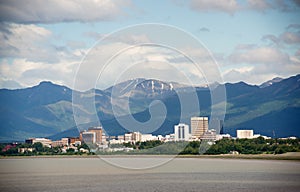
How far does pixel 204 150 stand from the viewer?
200ft

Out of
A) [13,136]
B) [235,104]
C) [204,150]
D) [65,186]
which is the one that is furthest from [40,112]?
[65,186]

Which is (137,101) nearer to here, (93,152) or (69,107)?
(69,107)

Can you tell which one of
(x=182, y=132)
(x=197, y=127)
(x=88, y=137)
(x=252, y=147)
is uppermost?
(x=197, y=127)

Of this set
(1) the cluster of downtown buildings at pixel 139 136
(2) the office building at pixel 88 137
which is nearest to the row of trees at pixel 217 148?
(1) the cluster of downtown buildings at pixel 139 136

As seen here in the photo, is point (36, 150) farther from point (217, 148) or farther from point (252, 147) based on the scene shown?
point (252, 147)

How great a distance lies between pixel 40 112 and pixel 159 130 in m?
69.1

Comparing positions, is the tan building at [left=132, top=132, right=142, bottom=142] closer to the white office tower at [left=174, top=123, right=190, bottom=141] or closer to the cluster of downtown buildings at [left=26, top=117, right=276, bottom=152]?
the cluster of downtown buildings at [left=26, top=117, right=276, bottom=152]

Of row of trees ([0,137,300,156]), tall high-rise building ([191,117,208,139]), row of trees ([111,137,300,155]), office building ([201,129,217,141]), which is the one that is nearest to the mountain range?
tall high-rise building ([191,117,208,139])

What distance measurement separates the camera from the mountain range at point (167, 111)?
116m

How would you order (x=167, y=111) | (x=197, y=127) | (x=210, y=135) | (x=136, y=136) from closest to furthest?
(x=210, y=135)
(x=197, y=127)
(x=136, y=136)
(x=167, y=111)

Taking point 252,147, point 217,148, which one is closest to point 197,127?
point 217,148

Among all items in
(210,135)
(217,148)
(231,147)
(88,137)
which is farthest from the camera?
(88,137)

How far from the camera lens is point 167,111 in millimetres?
123750

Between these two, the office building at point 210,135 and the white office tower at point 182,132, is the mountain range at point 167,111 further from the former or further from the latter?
the office building at point 210,135
